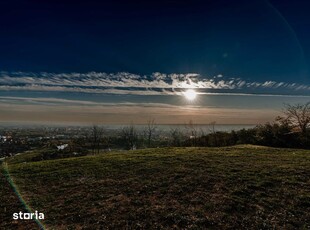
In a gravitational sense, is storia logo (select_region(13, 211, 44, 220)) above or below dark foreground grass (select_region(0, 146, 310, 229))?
below

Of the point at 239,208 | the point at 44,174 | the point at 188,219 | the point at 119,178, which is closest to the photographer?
the point at 188,219

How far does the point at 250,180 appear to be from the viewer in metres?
12.9

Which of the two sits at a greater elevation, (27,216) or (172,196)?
(172,196)

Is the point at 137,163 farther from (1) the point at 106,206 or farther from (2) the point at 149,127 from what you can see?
(2) the point at 149,127

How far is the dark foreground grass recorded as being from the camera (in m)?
8.45

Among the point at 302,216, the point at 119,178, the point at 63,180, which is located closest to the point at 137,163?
the point at 119,178

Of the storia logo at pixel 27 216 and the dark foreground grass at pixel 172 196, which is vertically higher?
the dark foreground grass at pixel 172 196

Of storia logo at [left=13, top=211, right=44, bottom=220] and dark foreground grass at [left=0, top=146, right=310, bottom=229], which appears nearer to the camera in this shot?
dark foreground grass at [left=0, top=146, right=310, bottom=229]

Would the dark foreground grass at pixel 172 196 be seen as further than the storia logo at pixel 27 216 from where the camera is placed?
No

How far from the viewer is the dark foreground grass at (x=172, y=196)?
845 centimetres

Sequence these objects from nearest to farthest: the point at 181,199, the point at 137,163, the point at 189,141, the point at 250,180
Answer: the point at 181,199 → the point at 250,180 → the point at 137,163 → the point at 189,141

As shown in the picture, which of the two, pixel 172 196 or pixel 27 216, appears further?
pixel 172 196

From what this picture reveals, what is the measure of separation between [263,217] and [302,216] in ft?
5.02

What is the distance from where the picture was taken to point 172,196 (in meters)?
10.8
